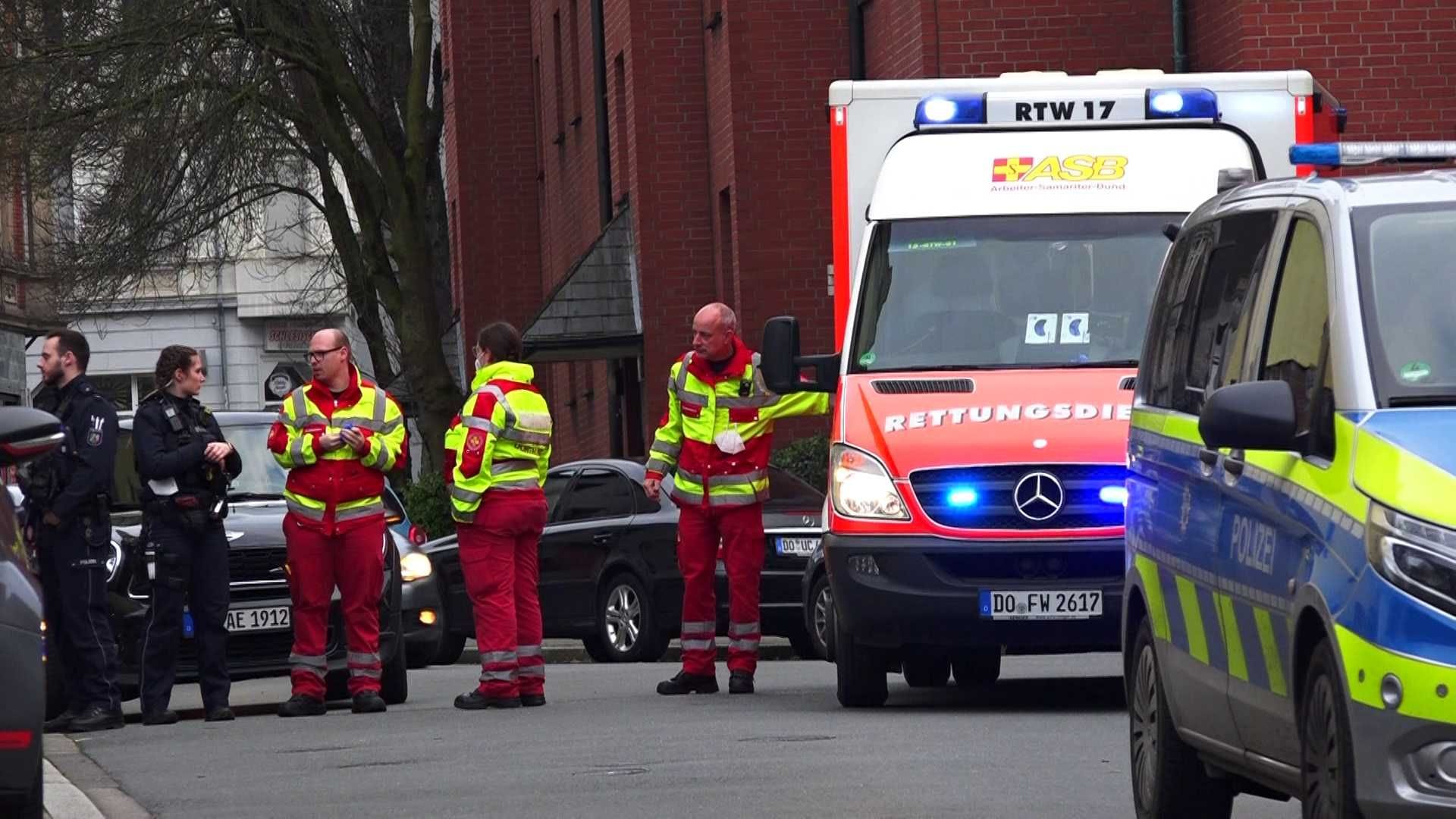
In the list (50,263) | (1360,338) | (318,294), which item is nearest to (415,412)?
(50,263)

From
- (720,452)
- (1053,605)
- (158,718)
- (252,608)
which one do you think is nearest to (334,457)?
(252,608)

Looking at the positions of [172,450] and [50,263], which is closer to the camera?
[172,450]

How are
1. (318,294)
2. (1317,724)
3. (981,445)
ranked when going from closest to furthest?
1. (1317,724)
2. (981,445)
3. (318,294)

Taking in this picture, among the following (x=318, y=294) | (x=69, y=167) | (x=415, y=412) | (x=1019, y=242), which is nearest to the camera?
(x=1019, y=242)

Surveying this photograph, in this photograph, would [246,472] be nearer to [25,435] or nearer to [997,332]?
[997,332]

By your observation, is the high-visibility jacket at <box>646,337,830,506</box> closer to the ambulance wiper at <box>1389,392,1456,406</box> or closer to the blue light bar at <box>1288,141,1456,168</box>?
the blue light bar at <box>1288,141,1456,168</box>

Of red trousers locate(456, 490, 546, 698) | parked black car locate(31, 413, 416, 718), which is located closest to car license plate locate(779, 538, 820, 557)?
parked black car locate(31, 413, 416, 718)

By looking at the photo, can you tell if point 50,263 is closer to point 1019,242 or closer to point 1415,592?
point 1019,242

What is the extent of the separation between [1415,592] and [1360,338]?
86 cm

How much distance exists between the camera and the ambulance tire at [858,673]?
1313 centimetres

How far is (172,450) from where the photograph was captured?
46.0ft

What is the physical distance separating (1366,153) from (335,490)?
745 centimetres

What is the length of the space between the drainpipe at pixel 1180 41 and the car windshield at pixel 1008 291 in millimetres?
9167

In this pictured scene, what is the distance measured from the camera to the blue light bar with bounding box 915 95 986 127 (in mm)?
13578
